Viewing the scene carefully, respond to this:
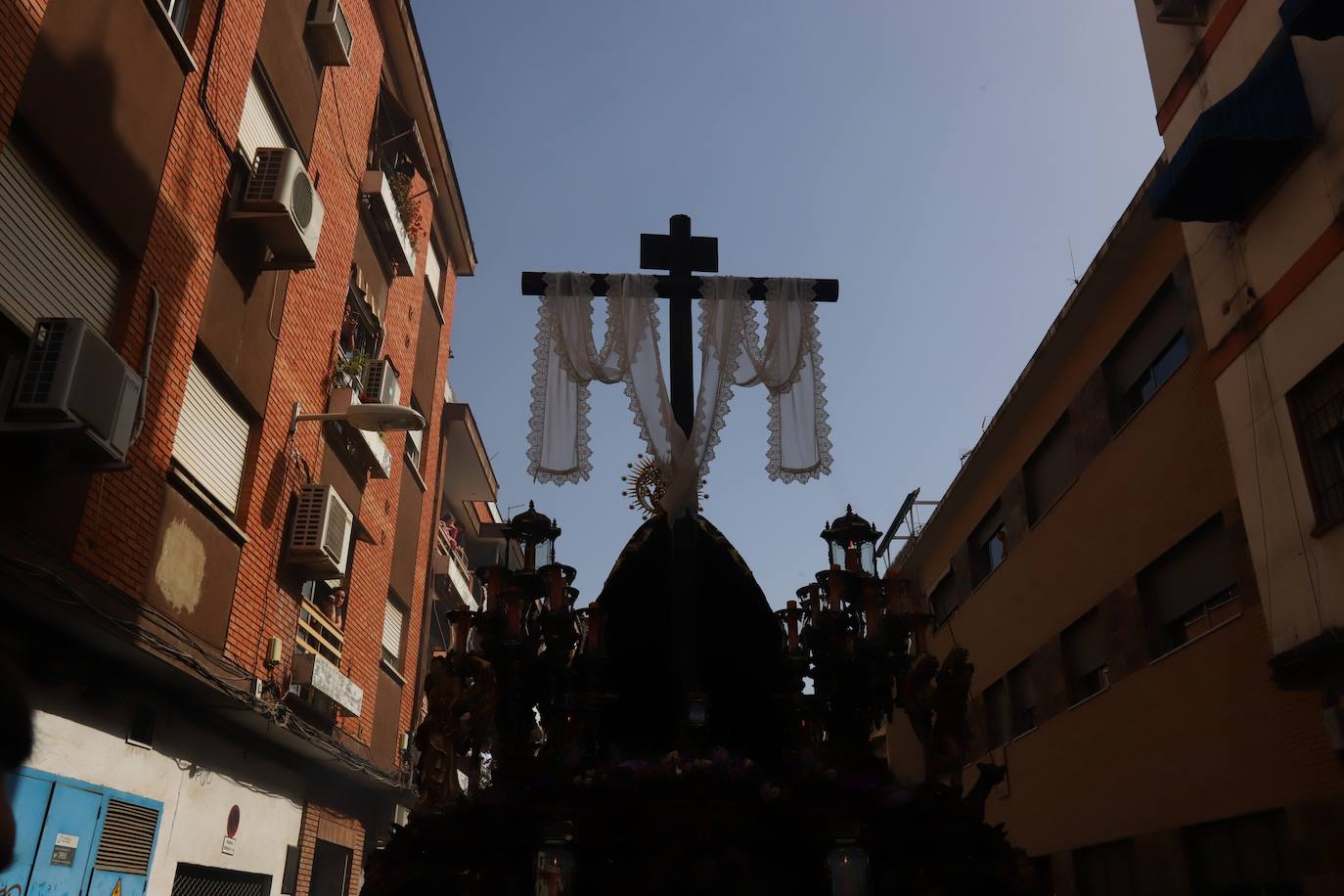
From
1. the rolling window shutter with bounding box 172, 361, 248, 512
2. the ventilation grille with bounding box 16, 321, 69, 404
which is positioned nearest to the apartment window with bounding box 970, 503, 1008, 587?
the rolling window shutter with bounding box 172, 361, 248, 512

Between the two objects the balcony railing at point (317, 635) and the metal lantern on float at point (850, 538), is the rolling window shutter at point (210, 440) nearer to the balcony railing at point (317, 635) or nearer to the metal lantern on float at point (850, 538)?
the balcony railing at point (317, 635)

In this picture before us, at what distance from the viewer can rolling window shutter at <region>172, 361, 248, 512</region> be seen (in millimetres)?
11078

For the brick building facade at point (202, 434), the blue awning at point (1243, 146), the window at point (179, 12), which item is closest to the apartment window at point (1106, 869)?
the blue awning at point (1243, 146)

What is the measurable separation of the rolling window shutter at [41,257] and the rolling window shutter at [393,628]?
1068cm

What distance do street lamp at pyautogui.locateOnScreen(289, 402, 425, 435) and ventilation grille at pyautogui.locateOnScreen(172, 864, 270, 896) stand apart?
5392 mm

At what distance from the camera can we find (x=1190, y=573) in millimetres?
12688

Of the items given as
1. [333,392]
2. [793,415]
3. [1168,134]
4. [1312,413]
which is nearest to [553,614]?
[793,415]

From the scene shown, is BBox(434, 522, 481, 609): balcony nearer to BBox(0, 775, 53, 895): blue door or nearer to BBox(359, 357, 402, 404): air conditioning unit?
BBox(359, 357, 402, 404): air conditioning unit

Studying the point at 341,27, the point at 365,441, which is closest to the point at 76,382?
the point at 365,441

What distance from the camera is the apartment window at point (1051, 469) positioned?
1659 cm

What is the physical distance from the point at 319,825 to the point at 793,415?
9823 mm

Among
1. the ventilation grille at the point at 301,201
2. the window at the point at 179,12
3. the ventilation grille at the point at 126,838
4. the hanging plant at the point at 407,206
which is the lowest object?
the ventilation grille at the point at 126,838

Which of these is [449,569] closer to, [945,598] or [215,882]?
[945,598]

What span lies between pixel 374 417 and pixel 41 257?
5.74 metres
